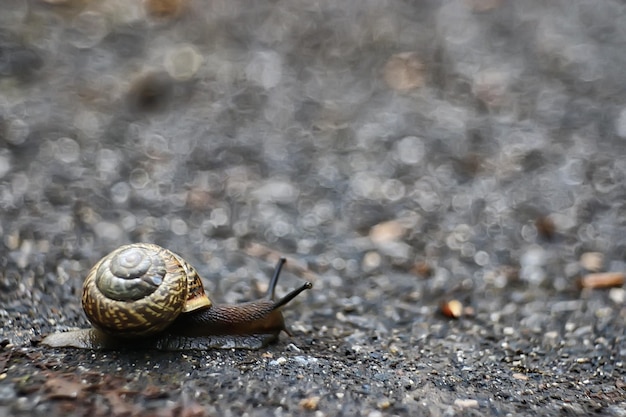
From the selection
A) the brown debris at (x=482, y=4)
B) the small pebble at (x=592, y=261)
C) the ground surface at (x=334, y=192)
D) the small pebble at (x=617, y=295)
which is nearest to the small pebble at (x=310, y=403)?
the ground surface at (x=334, y=192)

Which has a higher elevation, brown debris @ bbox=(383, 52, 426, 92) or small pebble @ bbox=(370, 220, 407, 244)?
brown debris @ bbox=(383, 52, 426, 92)

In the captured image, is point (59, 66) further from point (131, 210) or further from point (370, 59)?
point (370, 59)

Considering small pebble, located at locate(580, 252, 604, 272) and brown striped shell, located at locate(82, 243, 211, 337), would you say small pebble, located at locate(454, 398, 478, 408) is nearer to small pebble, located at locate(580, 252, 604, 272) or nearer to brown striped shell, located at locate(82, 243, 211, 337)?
brown striped shell, located at locate(82, 243, 211, 337)

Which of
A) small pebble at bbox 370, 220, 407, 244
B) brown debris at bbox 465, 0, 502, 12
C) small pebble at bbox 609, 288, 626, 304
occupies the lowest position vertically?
small pebble at bbox 609, 288, 626, 304

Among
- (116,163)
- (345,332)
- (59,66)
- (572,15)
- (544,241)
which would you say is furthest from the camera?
(572,15)

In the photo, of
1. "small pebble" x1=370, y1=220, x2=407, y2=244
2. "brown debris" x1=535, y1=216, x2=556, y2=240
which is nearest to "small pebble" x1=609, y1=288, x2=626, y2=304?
"brown debris" x1=535, y1=216, x2=556, y2=240

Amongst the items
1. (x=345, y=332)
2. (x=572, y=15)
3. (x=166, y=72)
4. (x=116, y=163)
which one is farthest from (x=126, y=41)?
(x=572, y=15)

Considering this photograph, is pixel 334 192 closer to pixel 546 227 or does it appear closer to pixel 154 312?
pixel 546 227

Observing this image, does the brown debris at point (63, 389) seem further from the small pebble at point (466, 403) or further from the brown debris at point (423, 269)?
the brown debris at point (423, 269)
